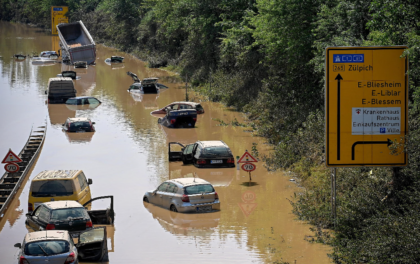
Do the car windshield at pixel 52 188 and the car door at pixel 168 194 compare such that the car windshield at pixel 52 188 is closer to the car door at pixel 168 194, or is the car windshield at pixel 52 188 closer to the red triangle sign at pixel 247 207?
the car door at pixel 168 194

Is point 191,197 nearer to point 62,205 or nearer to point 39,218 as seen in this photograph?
point 62,205

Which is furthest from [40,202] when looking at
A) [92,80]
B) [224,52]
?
[92,80]

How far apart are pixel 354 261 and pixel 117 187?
1229 cm

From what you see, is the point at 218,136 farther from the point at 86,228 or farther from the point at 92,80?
the point at 92,80

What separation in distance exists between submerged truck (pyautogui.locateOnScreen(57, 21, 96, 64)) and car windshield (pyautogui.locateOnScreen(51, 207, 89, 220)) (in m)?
54.0

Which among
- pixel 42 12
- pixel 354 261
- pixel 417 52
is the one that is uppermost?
pixel 42 12

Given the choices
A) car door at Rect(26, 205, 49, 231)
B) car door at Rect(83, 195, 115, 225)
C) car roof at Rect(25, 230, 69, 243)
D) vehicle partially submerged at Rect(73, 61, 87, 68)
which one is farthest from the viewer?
vehicle partially submerged at Rect(73, 61, 87, 68)

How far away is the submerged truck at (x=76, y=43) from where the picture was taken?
70125 mm

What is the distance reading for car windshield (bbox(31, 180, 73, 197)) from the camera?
19.6 metres

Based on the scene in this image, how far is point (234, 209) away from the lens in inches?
824

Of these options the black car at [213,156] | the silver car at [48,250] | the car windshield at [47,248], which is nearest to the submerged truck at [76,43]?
the black car at [213,156]

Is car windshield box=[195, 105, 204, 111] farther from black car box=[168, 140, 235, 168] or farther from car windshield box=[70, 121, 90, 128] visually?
black car box=[168, 140, 235, 168]

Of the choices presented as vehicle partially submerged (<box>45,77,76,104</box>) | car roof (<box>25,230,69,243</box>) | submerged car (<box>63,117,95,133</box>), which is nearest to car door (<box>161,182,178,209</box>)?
car roof (<box>25,230,69,243</box>)

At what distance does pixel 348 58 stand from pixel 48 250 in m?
9.12
